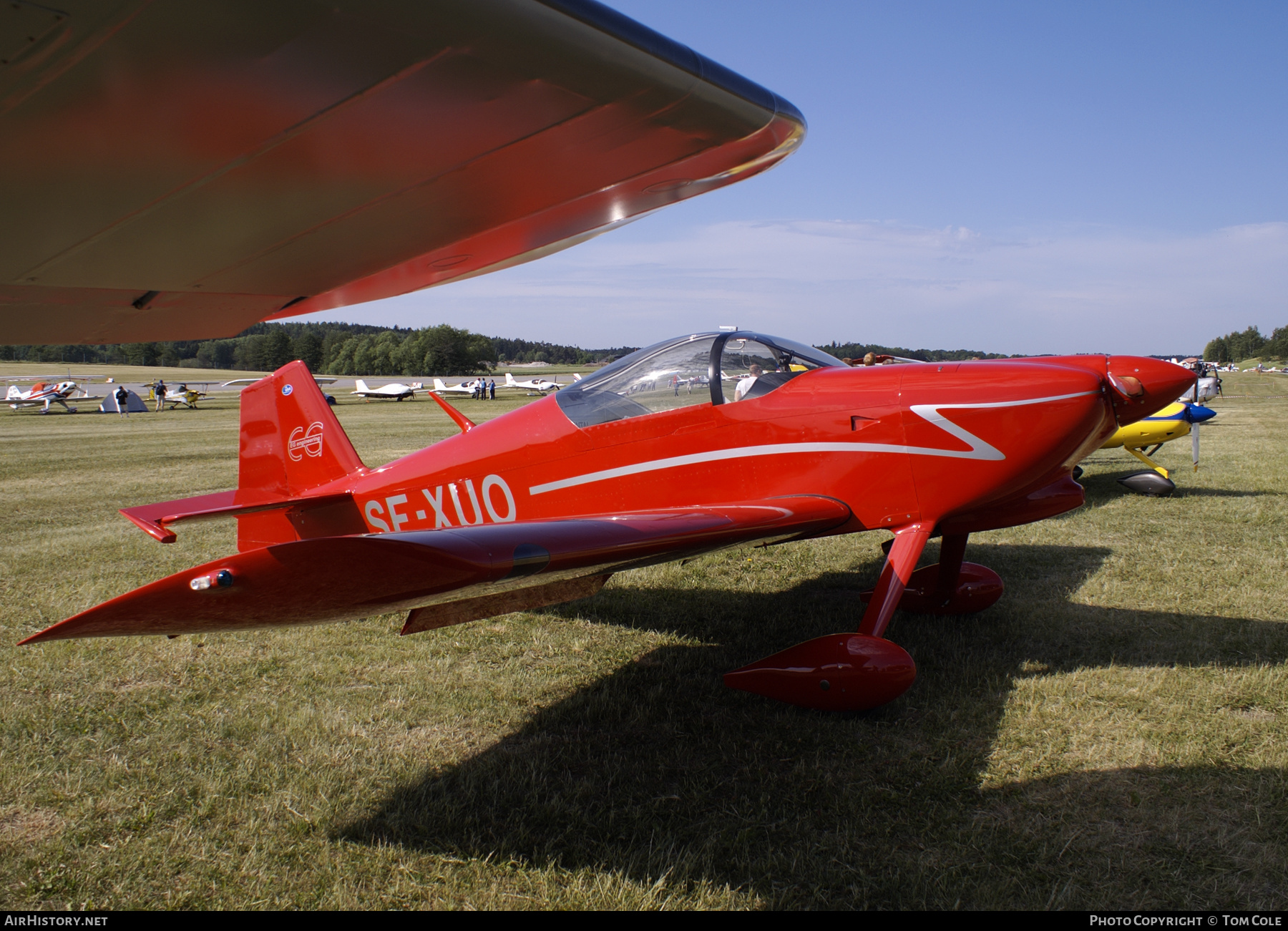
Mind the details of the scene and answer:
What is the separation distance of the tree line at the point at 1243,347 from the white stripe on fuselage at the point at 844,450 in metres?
170

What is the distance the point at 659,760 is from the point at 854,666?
96 cm

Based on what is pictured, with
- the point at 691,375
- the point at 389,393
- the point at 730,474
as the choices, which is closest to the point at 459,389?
the point at 389,393

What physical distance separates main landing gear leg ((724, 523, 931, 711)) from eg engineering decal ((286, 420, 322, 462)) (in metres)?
3.14

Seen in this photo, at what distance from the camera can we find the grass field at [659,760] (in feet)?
7.63

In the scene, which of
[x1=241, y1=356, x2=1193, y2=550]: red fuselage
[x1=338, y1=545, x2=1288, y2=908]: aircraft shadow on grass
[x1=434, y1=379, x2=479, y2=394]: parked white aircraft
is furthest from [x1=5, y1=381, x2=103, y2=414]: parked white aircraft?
[x1=338, y1=545, x2=1288, y2=908]: aircraft shadow on grass

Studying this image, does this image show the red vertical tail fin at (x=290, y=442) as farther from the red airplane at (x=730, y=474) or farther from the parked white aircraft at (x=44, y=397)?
the parked white aircraft at (x=44, y=397)

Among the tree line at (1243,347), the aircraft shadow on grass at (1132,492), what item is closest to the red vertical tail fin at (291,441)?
the aircraft shadow on grass at (1132,492)

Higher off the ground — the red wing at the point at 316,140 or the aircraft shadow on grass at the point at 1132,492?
the red wing at the point at 316,140

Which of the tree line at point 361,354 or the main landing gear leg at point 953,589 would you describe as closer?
the main landing gear leg at point 953,589

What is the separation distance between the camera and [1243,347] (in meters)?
147

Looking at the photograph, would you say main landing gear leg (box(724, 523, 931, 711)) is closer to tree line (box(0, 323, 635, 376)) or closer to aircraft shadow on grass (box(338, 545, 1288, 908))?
aircraft shadow on grass (box(338, 545, 1288, 908))

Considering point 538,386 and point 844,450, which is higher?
point 538,386

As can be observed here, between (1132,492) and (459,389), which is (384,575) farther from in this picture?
(459,389)
